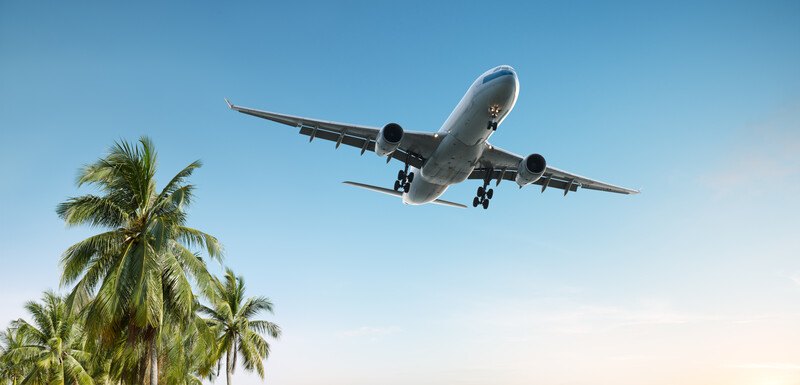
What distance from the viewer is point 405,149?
2580cm

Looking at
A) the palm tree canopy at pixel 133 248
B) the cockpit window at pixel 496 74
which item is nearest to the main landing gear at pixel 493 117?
the cockpit window at pixel 496 74

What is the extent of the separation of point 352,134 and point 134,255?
1233cm

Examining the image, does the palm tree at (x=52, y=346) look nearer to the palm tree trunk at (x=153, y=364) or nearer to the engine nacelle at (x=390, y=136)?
the palm tree trunk at (x=153, y=364)

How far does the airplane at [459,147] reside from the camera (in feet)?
68.2

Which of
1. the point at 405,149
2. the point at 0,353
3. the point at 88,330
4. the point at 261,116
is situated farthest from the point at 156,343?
the point at 0,353

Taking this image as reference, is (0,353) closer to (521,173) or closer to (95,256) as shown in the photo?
(95,256)

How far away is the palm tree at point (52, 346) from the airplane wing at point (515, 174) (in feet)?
77.5

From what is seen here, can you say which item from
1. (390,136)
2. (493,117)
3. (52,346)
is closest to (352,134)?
(390,136)

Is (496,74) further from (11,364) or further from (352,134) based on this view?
(11,364)

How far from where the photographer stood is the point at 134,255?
14578mm

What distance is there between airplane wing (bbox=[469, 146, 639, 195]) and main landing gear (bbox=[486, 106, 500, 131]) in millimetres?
4500

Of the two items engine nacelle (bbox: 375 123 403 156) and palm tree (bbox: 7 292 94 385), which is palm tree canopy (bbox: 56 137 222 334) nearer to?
engine nacelle (bbox: 375 123 403 156)

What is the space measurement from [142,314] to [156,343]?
6.22 feet

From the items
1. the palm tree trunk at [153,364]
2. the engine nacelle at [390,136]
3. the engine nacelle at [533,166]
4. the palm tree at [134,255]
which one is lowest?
the palm tree trunk at [153,364]
